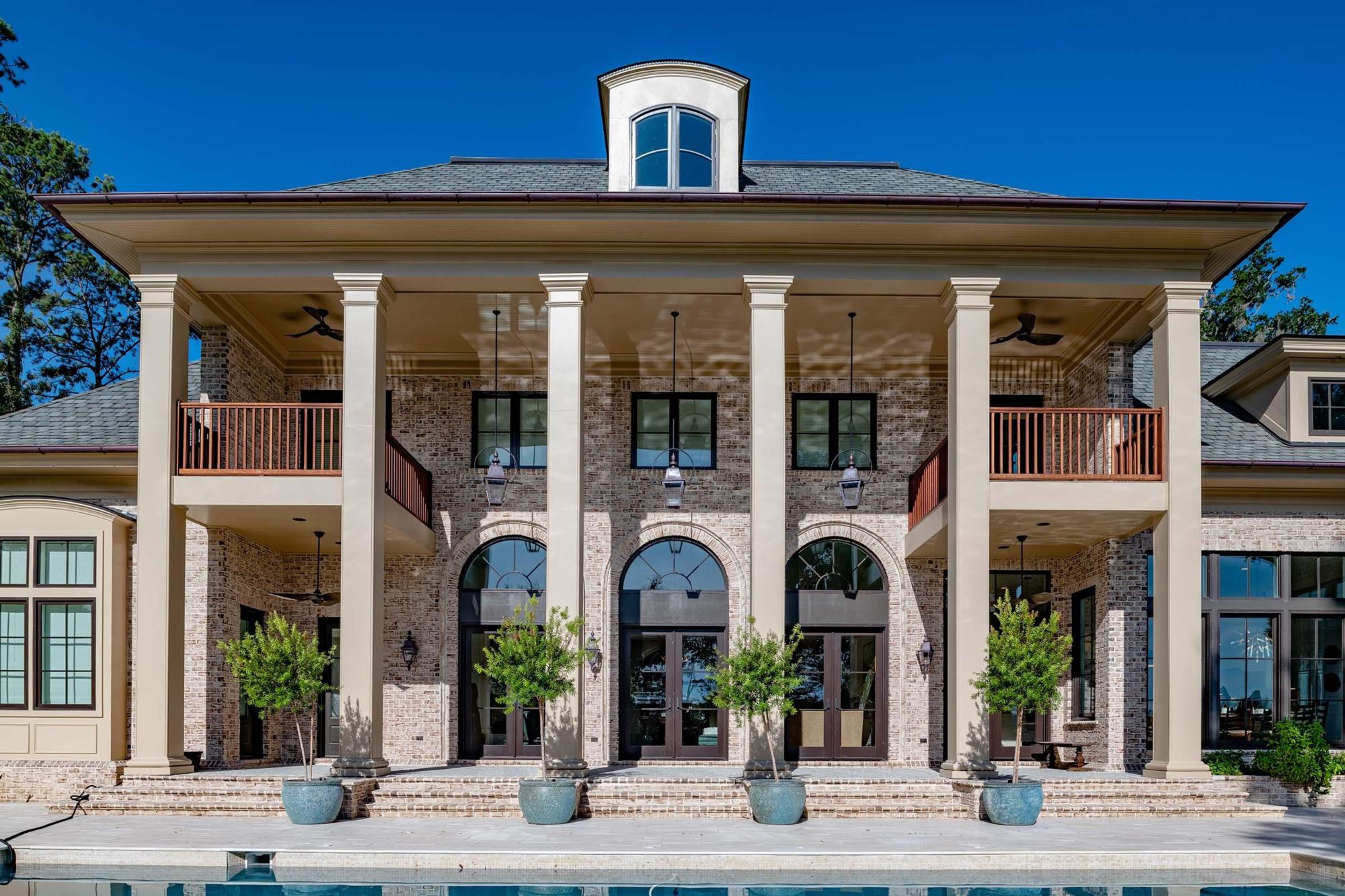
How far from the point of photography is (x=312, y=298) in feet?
58.1

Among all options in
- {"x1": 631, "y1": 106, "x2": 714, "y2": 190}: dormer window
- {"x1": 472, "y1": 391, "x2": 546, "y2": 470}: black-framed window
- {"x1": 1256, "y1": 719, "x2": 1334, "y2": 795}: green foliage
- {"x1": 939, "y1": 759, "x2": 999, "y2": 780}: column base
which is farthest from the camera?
{"x1": 472, "y1": 391, "x2": 546, "y2": 470}: black-framed window

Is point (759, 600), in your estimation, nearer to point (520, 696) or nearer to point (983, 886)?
point (520, 696)

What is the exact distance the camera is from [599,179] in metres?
19.0

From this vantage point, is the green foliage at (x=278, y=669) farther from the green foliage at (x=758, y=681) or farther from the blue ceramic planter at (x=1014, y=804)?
the blue ceramic planter at (x=1014, y=804)

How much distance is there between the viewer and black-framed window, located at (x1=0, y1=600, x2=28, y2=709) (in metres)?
17.4

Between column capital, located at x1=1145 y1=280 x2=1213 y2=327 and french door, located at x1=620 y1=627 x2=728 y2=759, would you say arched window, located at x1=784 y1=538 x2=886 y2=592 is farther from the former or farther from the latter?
column capital, located at x1=1145 y1=280 x2=1213 y2=327

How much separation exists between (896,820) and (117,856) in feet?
28.5

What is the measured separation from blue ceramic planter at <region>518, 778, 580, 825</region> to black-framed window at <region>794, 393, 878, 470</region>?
27.0 ft

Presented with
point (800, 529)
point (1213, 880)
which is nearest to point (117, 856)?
point (1213, 880)

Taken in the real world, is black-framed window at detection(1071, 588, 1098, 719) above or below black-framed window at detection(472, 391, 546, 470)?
below

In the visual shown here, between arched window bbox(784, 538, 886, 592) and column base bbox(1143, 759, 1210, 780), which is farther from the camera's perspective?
arched window bbox(784, 538, 886, 592)

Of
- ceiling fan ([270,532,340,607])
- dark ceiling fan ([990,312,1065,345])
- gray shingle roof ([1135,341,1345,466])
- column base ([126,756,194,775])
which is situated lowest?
column base ([126,756,194,775])

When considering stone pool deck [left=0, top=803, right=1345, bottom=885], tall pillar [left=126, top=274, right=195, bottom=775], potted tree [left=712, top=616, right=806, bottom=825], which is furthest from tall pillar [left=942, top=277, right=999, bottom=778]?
tall pillar [left=126, top=274, right=195, bottom=775]

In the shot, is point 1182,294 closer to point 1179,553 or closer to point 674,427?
point 1179,553
